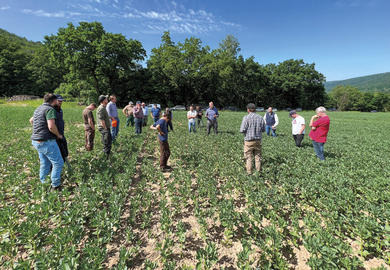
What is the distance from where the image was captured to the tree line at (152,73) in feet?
114

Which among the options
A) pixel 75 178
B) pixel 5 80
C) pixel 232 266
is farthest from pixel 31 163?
pixel 5 80

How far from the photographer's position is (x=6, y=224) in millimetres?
3047

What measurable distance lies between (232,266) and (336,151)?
824 cm

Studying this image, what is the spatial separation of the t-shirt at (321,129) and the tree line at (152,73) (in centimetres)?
3849

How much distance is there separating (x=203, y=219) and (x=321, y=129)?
5.74 metres

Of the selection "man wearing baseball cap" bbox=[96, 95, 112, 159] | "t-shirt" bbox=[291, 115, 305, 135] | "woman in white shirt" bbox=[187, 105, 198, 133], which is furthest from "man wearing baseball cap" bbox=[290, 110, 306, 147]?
"man wearing baseball cap" bbox=[96, 95, 112, 159]

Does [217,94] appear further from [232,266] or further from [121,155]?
[232,266]

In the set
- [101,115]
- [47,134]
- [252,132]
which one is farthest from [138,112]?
[252,132]

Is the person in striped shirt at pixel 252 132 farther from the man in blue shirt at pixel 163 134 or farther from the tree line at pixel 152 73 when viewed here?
the tree line at pixel 152 73

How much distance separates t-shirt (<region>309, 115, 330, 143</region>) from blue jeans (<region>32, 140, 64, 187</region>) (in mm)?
8388

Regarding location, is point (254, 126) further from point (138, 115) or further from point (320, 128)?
point (138, 115)

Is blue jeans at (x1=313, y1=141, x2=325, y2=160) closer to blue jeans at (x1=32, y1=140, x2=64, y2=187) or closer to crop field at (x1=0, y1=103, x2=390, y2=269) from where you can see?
crop field at (x1=0, y1=103, x2=390, y2=269)

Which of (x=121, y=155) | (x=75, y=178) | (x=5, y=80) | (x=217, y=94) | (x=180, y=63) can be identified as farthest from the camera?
(x=217, y=94)

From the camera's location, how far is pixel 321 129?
632cm
